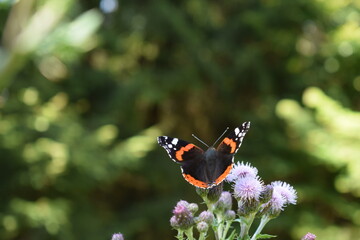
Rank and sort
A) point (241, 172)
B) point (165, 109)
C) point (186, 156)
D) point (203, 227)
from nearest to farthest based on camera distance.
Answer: point (203, 227) < point (241, 172) < point (186, 156) < point (165, 109)

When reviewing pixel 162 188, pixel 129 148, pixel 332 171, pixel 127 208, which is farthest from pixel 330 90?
pixel 127 208

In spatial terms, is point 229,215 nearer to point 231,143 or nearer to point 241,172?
point 241,172

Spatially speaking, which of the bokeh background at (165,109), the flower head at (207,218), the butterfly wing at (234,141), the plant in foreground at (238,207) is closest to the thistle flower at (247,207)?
the plant in foreground at (238,207)

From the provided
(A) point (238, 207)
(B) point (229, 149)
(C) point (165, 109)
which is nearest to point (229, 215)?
(A) point (238, 207)

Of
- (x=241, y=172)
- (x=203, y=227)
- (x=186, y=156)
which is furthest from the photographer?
(x=186, y=156)

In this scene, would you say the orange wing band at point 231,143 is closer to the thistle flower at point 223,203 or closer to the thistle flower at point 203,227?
the thistle flower at point 223,203

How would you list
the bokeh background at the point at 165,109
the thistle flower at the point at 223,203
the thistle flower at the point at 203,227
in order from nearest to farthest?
1. the thistle flower at the point at 203,227
2. the thistle flower at the point at 223,203
3. the bokeh background at the point at 165,109

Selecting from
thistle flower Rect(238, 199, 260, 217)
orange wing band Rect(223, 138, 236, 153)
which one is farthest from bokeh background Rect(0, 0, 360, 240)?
thistle flower Rect(238, 199, 260, 217)

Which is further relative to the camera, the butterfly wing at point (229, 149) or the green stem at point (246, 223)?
the butterfly wing at point (229, 149)
